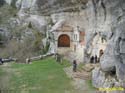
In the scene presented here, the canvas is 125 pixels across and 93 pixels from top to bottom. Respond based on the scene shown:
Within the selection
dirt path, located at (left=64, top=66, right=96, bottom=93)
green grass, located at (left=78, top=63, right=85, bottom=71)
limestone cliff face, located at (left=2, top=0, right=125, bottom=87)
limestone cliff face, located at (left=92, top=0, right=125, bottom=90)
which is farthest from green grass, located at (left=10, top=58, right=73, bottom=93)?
limestone cliff face, located at (left=2, top=0, right=125, bottom=87)

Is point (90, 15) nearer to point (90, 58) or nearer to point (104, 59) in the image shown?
point (90, 58)

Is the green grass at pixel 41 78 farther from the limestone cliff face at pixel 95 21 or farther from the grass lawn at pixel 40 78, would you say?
the limestone cliff face at pixel 95 21

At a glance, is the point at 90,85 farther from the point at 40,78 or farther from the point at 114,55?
the point at 40,78

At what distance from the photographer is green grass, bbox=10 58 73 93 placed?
26.2 m

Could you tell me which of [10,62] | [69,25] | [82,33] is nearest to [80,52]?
[82,33]

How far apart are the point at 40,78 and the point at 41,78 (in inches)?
3.7

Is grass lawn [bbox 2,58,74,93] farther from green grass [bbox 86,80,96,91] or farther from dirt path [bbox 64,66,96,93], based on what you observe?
green grass [bbox 86,80,96,91]

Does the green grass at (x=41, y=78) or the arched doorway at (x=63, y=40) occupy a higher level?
the arched doorway at (x=63, y=40)

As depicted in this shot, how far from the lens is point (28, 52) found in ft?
144

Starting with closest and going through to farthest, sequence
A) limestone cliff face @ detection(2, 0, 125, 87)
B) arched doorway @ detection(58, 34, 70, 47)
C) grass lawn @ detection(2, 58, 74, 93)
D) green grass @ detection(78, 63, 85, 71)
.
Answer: limestone cliff face @ detection(2, 0, 125, 87)
grass lawn @ detection(2, 58, 74, 93)
green grass @ detection(78, 63, 85, 71)
arched doorway @ detection(58, 34, 70, 47)

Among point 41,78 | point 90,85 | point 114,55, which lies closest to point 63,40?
point 41,78

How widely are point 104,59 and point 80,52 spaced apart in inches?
489

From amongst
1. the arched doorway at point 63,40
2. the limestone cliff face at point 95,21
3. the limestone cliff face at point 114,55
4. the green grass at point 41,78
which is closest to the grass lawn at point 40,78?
the green grass at point 41,78

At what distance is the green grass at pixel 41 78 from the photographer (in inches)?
1030
